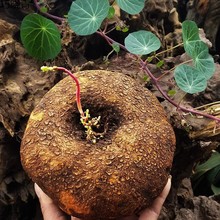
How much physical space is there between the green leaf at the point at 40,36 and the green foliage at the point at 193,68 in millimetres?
517

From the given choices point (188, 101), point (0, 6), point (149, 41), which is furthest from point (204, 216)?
point (0, 6)

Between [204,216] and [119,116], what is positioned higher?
[119,116]

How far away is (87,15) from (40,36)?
8.4 inches

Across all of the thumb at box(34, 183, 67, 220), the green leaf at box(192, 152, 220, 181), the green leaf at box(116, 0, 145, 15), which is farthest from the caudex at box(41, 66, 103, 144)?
the green leaf at box(192, 152, 220, 181)

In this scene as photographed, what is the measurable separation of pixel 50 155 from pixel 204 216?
983mm

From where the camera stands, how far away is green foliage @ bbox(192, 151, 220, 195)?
2287 mm

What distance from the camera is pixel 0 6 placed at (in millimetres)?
2041

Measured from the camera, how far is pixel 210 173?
7.64ft

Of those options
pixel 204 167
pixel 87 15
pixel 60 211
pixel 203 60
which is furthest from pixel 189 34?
pixel 204 167

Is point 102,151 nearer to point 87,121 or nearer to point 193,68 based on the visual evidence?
point 87,121

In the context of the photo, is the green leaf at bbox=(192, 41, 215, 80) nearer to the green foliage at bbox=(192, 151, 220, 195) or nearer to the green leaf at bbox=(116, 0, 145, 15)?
the green leaf at bbox=(116, 0, 145, 15)

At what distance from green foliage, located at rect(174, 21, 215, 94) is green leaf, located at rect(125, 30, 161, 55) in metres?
0.13

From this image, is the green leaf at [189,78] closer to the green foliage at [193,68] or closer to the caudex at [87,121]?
the green foliage at [193,68]

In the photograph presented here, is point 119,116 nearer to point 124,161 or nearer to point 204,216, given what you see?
point 124,161
